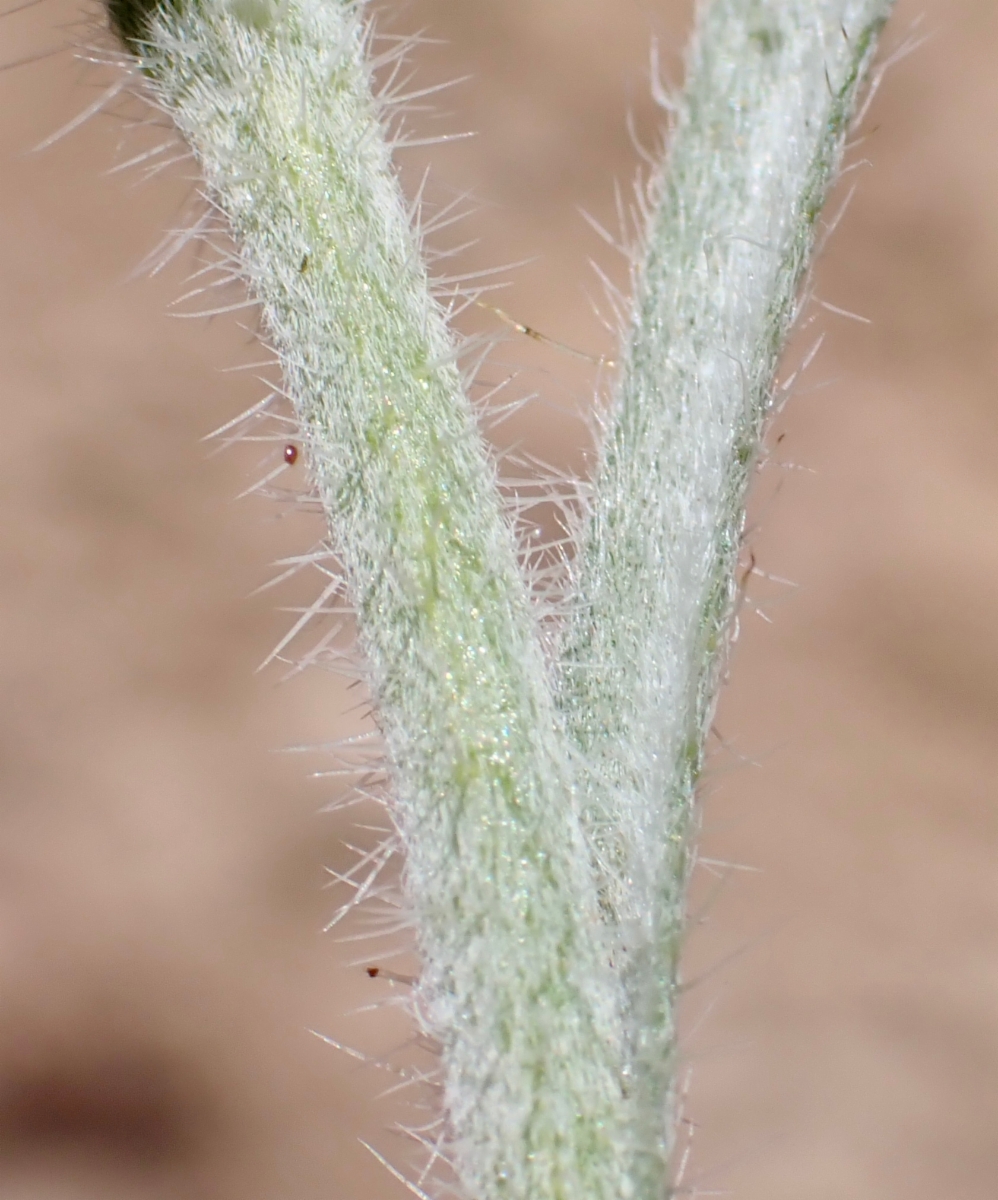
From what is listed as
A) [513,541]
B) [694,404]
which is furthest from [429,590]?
[694,404]

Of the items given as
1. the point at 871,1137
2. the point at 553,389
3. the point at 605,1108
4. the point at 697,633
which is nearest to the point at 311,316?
the point at 697,633

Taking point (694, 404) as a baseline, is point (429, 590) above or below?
below

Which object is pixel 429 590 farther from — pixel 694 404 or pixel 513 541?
pixel 694 404
